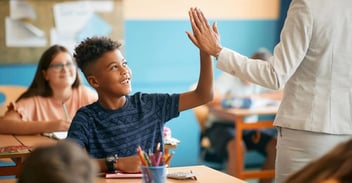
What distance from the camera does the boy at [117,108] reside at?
234 cm

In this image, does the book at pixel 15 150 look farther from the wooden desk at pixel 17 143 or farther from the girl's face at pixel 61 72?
the girl's face at pixel 61 72

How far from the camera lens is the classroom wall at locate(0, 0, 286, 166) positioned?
5.33 meters

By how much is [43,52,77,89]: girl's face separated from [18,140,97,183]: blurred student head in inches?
104

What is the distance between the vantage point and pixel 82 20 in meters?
5.10

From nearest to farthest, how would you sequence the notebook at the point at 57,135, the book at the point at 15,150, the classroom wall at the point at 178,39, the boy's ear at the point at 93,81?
the boy's ear at the point at 93,81, the book at the point at 15,150, the notebook at the point at 57,135, the classroom wall at the point at 178,39

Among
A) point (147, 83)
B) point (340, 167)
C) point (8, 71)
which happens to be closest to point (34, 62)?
point (8, 71)

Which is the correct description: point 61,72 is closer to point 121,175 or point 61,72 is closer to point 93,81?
point 93,81

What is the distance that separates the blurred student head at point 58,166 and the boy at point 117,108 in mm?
1179

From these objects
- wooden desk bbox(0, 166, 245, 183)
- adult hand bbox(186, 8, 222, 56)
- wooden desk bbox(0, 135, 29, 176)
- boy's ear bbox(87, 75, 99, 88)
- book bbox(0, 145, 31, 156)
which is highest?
adult hand bbox(186, 8, 222, 56)

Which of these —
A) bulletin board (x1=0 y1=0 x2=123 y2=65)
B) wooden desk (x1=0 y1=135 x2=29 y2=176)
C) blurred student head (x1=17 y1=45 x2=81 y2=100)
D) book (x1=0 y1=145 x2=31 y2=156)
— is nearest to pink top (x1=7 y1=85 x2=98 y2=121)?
blurred student head (x1=17 y1=45 x2=81 y2=100)

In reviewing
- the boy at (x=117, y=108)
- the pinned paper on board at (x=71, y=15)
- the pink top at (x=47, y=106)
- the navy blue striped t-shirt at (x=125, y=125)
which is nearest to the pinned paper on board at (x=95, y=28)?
the pinned paper on board at (x=71, y=15)

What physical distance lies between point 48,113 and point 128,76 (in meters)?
1.33

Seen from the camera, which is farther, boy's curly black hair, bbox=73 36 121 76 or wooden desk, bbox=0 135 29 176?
wooden desk, bbox=0 135 29 176

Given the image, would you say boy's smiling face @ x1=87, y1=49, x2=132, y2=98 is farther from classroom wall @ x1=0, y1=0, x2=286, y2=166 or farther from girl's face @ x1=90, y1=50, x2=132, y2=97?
classroom wall @ x1=0, y1=0, x2=286, y2=166
